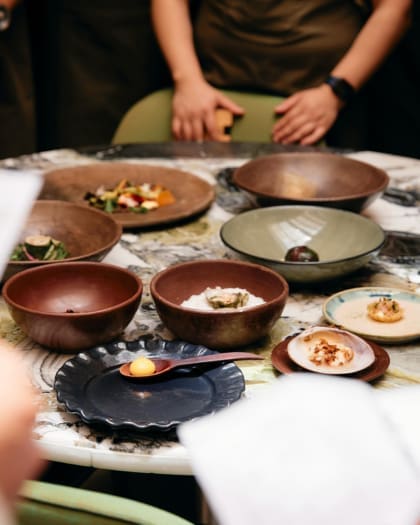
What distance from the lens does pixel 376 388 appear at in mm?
1313

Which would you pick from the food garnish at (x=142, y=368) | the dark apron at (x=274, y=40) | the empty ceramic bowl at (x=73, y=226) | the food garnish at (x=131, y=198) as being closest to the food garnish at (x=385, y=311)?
the food garnish at (x=142, y=368)

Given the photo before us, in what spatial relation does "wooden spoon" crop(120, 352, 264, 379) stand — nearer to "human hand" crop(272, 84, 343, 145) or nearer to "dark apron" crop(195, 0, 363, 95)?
"human hand" crop(272, 84, 343, 145)

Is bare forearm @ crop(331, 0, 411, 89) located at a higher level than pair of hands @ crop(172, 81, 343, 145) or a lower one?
higher

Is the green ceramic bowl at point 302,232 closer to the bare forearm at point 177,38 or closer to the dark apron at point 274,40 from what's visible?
the bare forearm at point 177,38

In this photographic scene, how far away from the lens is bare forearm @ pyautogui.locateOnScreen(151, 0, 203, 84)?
306cm

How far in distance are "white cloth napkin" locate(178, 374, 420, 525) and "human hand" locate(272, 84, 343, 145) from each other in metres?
2.49

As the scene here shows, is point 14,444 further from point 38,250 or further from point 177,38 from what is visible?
point 177,38

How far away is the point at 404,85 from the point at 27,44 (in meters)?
1.68

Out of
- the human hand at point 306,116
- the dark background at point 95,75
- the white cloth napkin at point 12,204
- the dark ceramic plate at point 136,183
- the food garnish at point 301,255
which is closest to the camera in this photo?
the white cloth napkin at point 12,204

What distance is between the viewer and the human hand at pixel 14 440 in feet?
1.42

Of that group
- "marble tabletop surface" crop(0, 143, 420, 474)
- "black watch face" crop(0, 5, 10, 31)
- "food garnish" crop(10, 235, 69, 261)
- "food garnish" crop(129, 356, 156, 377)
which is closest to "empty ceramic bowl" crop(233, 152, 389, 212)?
"marble tabletop surface" crop(0, 143, 420, 474)

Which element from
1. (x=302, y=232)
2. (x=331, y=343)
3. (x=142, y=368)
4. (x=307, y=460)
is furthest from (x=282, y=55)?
(x=307, y=460)

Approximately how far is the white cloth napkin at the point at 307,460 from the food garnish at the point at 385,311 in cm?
102

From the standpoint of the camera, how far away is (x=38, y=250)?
1.75 m
